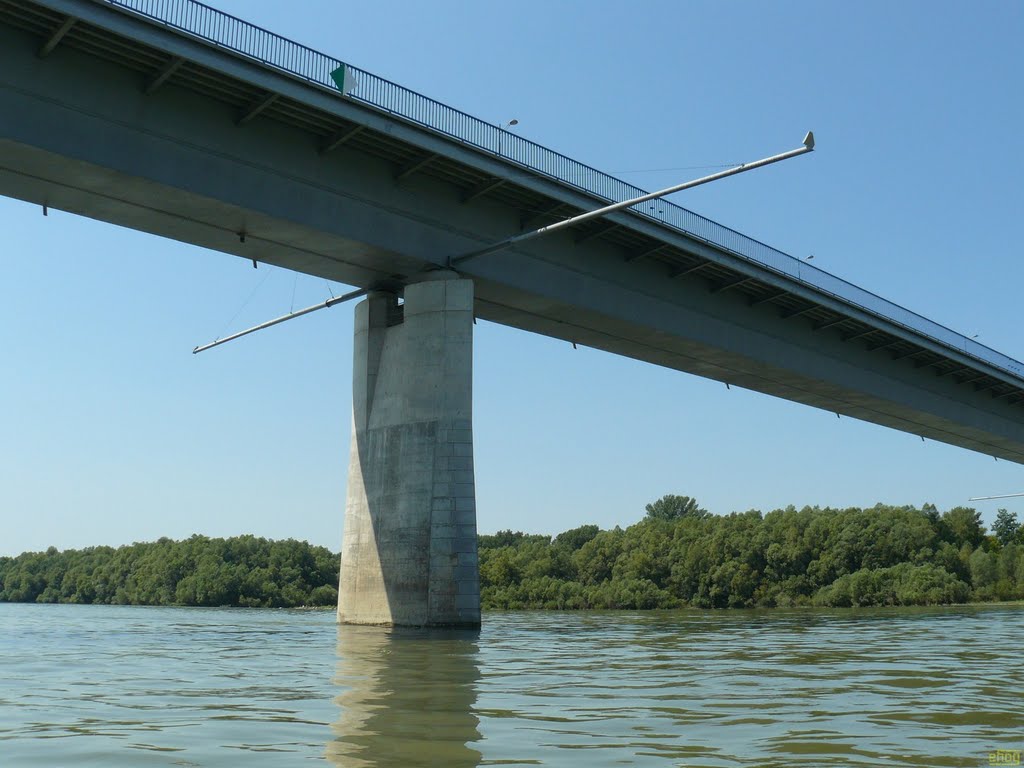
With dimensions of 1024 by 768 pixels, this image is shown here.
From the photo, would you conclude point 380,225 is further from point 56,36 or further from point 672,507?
point 672,507

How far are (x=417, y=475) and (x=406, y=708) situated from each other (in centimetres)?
1815

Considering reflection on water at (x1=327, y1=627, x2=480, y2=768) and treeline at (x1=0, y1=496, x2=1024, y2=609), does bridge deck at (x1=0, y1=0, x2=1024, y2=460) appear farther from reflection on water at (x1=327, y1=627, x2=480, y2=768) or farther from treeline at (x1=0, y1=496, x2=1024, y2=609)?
treeline at (x1=0, y1=496, x2=1024, y2=609)

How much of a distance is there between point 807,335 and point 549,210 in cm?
1562

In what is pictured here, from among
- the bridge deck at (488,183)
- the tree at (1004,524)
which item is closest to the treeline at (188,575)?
the bridge deck at (488,183)

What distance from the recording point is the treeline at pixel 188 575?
294 ft

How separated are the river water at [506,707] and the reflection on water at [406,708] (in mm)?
29

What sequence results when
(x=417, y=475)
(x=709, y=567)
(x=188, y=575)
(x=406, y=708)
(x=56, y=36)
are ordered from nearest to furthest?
1. (x=406, y=708)
2. (x=56, y=36)
3. (x=417, y=475)
4. (x=709, y=567)
5. (x=188, y=575)

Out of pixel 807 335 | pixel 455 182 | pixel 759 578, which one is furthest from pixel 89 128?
pixel 759 578

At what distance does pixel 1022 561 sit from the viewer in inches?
3142

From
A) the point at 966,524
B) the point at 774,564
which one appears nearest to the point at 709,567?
the point at 774,564

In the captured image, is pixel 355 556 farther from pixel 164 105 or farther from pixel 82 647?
pixel 164 105

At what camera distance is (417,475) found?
27.6m

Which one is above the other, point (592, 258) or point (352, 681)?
point (592, 258)

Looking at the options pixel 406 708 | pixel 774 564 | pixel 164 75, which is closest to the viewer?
pixel 406 708
